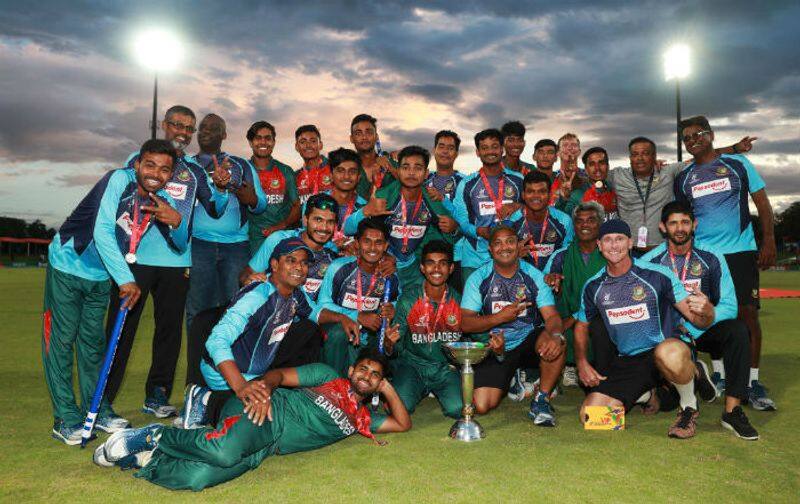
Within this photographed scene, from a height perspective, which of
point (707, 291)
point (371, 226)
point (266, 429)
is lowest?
point (266, 429)

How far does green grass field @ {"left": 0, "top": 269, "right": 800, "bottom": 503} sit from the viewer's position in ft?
11.5

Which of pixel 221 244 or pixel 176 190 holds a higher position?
pixel 176 190

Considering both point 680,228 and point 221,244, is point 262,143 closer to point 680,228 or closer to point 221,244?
point 221,244

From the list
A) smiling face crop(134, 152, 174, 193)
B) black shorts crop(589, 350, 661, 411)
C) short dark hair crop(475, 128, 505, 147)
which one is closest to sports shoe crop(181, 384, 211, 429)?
smiling face crop(134, 152, 174, 193)

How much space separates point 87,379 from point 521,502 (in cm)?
335

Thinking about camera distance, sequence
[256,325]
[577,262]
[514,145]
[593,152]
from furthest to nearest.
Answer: [514,145] < [593,152] < [577,262] < [256,325]

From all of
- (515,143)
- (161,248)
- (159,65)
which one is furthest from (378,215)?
(159,65)

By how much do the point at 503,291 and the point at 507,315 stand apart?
1.32 ft

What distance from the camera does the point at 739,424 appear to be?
4.68 metres

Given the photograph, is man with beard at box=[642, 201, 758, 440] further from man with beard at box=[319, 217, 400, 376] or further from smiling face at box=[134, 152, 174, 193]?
smiling face at box=[134, 152, 174, 193]

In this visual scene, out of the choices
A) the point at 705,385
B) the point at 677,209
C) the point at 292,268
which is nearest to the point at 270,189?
the point at 292,268

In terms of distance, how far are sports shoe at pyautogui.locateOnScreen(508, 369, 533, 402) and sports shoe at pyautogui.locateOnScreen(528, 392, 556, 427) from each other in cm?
79

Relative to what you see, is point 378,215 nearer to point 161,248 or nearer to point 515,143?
point 161,248

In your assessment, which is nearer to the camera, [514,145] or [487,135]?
[487,135]
